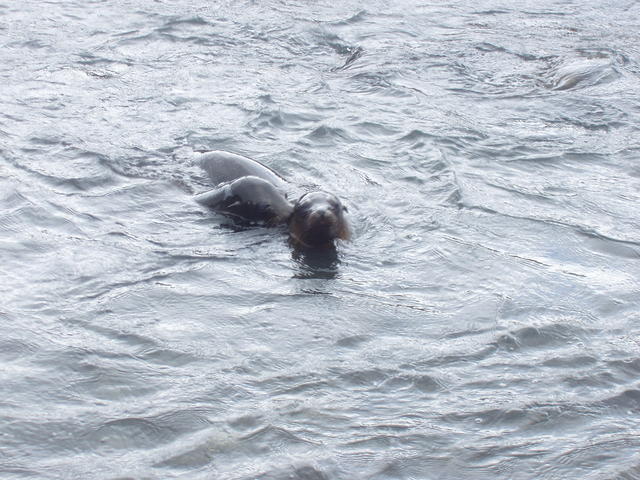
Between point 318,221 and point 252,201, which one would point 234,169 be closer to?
point 252,201

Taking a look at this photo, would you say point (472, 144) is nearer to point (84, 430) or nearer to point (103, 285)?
point (103, 285)

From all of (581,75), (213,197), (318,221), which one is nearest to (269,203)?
(213,197)

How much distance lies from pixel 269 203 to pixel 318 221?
632 millimetres

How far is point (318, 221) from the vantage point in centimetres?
686

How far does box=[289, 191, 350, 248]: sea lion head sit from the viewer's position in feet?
22.5

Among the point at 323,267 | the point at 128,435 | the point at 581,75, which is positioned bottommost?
the point at 581,75

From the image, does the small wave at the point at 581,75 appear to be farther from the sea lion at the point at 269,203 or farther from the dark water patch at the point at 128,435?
the dark water patch at the point at 128,435

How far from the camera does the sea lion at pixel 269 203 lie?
6934mm

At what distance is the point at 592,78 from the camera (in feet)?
37.0

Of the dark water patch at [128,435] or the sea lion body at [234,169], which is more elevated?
the dark water patch at [128,435]

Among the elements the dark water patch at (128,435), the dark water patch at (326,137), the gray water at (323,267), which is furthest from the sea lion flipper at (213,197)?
the dark water patch at (128,435)

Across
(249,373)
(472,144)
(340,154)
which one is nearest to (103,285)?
(249,373)

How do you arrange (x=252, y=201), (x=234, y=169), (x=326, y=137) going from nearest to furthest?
(x=252, y=201)
(x=234, y=169)
(x=326, y=137)

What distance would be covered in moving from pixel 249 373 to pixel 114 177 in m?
3.44
